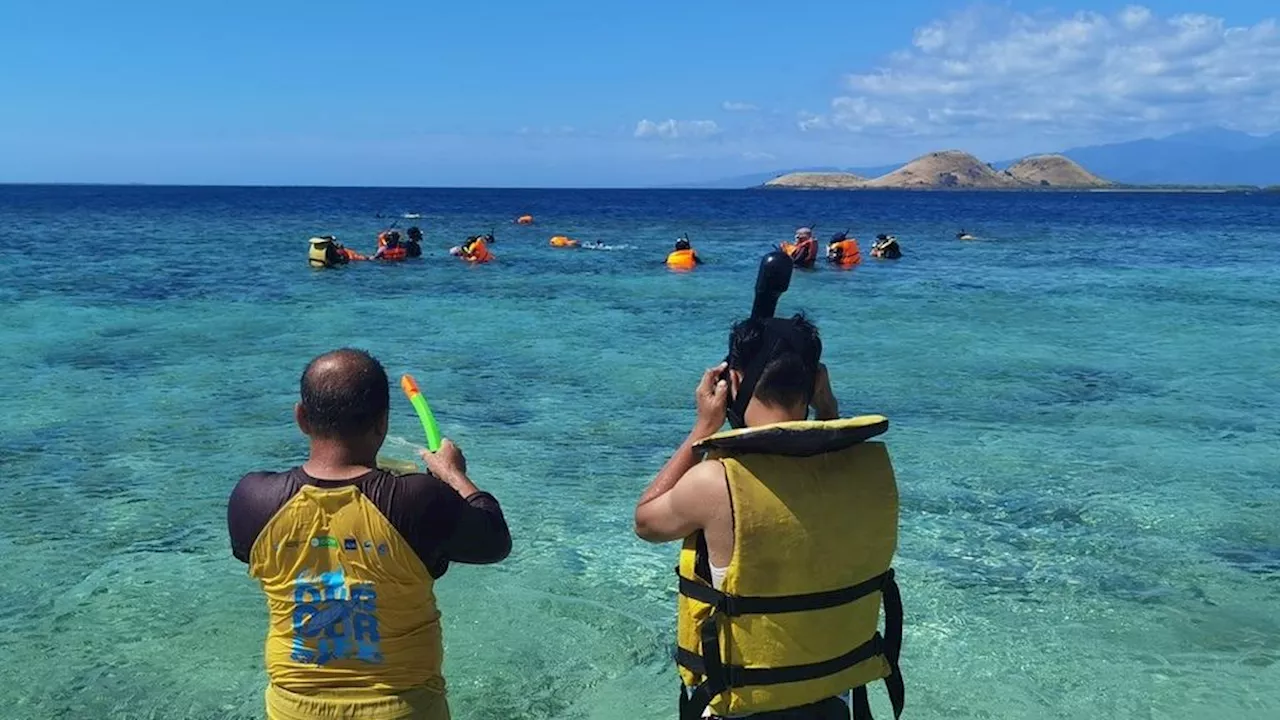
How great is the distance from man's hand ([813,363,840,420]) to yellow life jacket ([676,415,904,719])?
0.83 ft

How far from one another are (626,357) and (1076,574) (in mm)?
8840

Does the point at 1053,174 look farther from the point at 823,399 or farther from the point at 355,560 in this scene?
the point at 355,560

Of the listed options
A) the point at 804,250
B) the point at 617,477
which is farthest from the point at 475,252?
the point at 617,477

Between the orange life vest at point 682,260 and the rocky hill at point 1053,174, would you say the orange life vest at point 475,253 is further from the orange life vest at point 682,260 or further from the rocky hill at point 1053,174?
the rocky hill at point 1053,174

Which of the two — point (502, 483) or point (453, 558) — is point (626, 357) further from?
point (453, 558)

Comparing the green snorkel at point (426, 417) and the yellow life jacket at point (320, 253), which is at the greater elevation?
the green snorkel at point (426, 417)

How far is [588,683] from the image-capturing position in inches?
217

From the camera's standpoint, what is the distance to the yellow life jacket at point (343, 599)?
256cm

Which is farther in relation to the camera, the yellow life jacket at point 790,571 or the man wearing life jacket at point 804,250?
the man wearing life jacket at point 804,250

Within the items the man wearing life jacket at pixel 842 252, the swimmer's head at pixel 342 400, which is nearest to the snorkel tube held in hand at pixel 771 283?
the swimmer's head at pixel 342 400

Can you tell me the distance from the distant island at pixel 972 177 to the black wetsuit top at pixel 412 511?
186 meters

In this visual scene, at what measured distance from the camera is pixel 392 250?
2881 cm

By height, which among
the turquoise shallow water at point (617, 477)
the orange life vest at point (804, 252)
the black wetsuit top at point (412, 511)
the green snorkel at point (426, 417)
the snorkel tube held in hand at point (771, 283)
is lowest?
the turquoise shallow water at point (617, 477)

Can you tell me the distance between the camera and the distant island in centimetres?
18262
